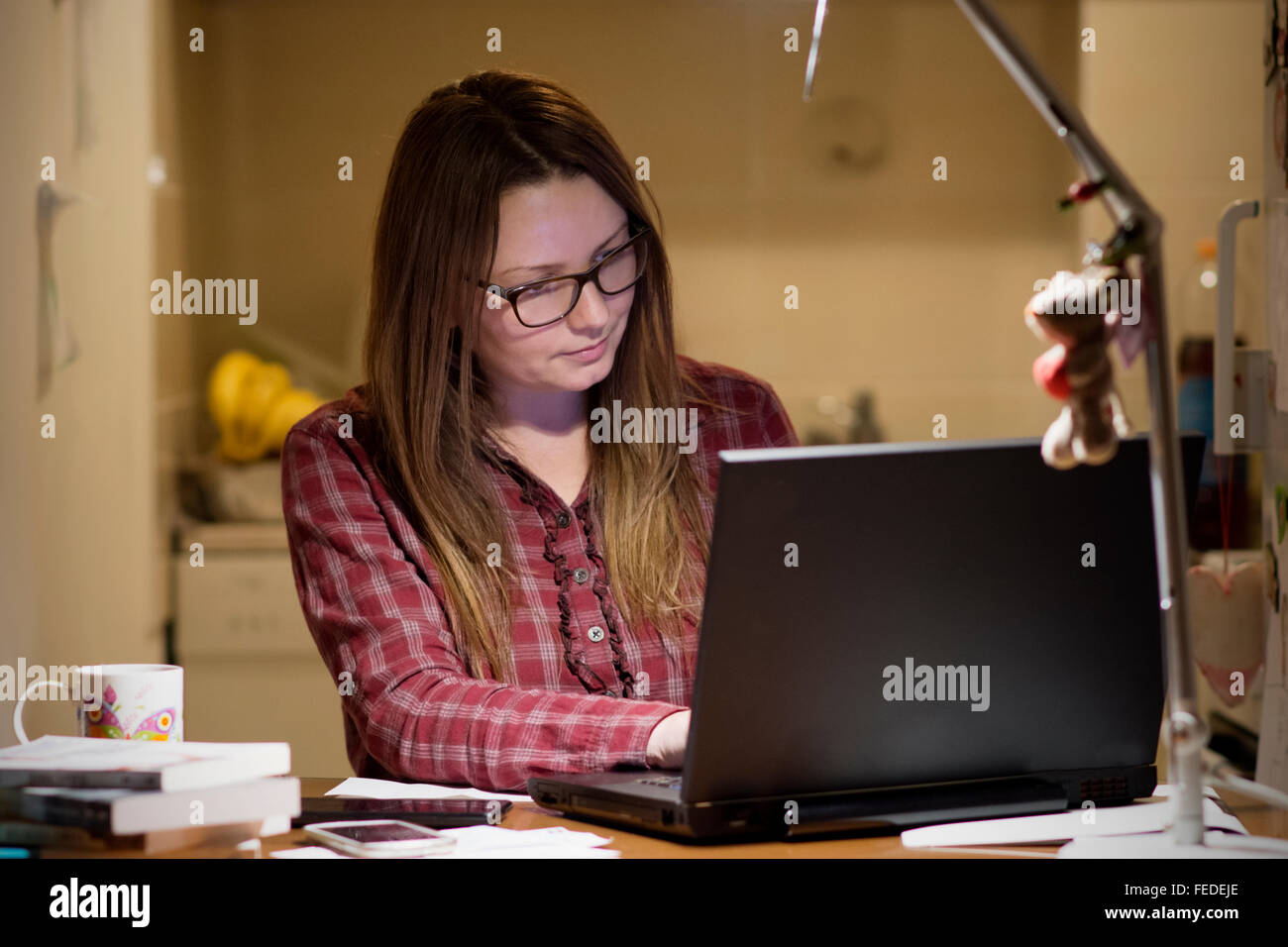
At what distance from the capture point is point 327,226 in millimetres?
3062

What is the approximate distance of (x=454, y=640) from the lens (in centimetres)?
142

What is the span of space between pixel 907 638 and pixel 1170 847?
7.8 inches

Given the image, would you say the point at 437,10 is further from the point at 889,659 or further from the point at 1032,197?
the point at 889,659

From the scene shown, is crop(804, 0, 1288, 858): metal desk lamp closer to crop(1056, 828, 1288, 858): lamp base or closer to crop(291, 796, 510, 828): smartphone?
crop(1056, 828, 1288, 858): lamp base

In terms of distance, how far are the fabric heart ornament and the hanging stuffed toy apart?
83 cm

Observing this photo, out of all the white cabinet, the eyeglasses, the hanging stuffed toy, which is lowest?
the white cabinet

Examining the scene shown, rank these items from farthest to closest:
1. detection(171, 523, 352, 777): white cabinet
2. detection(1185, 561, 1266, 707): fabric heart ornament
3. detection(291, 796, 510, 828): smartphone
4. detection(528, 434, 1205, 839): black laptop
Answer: detection(171, 523, 352, 777): white cabinet
detection(1185, 561, 1266, 707): fabric heart ornament
detection(291, 796, 510, 828): smartphone
detection(528, 434, 1205, 839): black laptop

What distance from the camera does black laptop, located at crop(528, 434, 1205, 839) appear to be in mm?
892

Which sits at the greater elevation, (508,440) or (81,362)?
(81,362)

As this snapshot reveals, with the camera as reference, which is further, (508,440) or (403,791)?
(508,440)

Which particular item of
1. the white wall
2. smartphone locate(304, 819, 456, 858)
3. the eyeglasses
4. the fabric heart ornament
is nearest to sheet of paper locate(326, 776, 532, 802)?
smartphone locate(304, 819, 456, 858)

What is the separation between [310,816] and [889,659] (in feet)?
1.33

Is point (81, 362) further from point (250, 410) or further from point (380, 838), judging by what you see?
point (380, 838)

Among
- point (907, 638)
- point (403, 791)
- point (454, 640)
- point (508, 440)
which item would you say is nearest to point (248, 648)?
point (508, 440)
